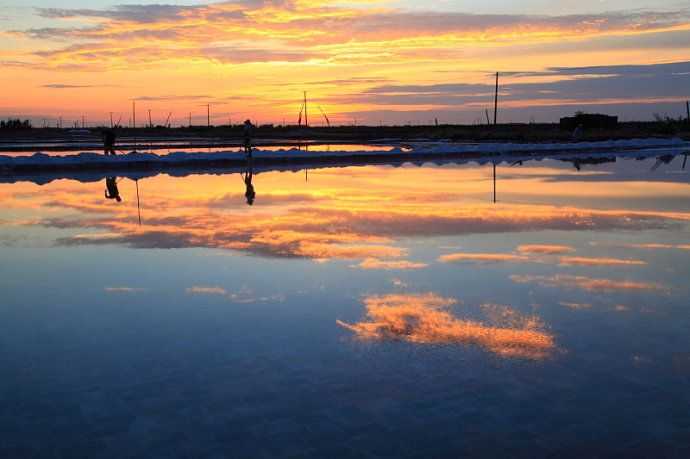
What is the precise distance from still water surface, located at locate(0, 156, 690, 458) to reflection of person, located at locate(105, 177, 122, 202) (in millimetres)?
4359

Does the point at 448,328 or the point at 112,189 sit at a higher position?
the point at 112,189

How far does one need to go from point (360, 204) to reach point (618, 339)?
9.64 m

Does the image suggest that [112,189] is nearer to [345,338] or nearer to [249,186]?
[249,186]

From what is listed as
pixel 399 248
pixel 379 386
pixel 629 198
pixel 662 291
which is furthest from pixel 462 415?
pixel 629 198

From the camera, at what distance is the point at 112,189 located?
732 inches

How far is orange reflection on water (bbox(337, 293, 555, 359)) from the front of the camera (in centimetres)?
552

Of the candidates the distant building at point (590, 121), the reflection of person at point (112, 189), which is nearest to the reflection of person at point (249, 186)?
the reflection of person at point (112, 189)

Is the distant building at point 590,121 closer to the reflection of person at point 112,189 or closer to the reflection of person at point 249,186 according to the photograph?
the reflection of person at point 249,186

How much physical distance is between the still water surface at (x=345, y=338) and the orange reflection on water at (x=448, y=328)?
0.03 metres

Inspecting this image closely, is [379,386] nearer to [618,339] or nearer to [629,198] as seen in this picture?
[618,339]

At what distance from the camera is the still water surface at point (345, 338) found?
4.07m

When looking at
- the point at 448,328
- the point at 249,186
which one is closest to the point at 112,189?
the point at 249,186

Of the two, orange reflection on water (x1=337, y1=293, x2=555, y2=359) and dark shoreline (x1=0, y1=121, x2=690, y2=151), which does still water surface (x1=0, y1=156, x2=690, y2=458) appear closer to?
orange reflection on water (x1=337, y1=293, x2=555, y2=359)

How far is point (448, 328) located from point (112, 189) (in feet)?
Result: 46.9
